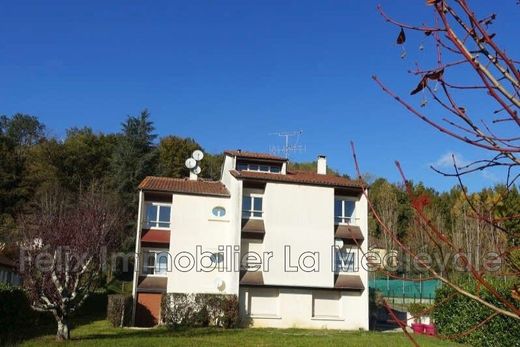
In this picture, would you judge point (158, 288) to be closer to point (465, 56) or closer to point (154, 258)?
point (154, 258)

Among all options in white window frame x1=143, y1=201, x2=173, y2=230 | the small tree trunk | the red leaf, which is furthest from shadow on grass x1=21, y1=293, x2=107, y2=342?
the red leaf

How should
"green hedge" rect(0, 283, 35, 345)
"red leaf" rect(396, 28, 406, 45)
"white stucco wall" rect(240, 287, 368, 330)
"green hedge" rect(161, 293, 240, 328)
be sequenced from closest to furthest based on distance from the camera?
"red leaf" rect(396, 28, 406, 45)
"green hedge" rect(0, 283, 35, 345)
"green hedge" rect(161, 293, 240, 328)
"white stucco wall" rect(240, 287, 368, 330)

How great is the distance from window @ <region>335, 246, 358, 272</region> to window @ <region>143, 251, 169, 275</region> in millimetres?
9786

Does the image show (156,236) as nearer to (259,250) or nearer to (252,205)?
(252,205)

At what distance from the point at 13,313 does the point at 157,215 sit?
10.2 m

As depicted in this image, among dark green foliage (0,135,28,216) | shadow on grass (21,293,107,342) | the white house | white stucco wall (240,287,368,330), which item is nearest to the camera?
shadow on grass (21,293,107,342)

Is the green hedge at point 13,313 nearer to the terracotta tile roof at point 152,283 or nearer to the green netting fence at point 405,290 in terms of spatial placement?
the terracotta tile roof at point 152,283

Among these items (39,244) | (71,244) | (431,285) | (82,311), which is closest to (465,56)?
(71,244)

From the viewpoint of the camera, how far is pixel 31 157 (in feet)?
171

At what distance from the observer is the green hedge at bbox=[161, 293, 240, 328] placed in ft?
91.6

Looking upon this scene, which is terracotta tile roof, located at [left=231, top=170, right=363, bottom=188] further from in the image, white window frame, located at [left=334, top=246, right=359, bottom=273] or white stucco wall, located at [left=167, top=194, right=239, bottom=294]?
white window frame, located at [left=334, top=246, right=359, bottom=273]

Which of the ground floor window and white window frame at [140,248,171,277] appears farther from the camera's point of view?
the ground floor window

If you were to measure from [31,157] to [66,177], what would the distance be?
4.25 metres

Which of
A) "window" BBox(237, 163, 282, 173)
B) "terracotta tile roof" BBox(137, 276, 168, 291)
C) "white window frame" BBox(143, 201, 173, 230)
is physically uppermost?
"window" BBox(237, 163, 282, 173)
